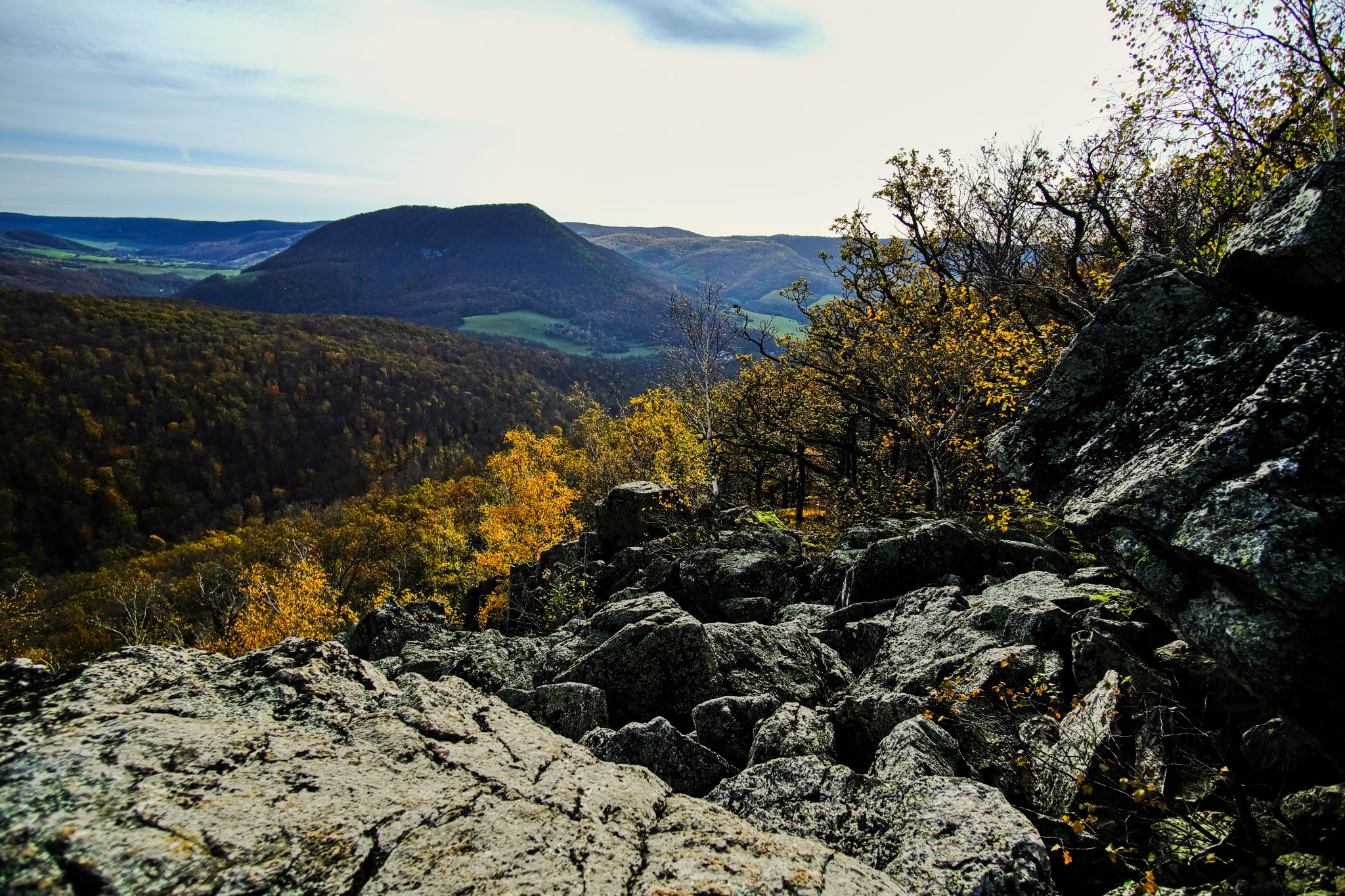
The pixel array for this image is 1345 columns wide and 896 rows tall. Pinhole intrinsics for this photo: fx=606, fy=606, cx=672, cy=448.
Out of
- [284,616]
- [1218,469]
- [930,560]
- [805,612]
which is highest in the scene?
[1218,469]

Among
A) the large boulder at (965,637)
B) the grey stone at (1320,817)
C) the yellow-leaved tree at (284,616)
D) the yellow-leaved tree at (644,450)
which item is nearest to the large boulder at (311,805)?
the grey stone at (1320,817)

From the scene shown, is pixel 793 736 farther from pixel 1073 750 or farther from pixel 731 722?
pixel 1073 750

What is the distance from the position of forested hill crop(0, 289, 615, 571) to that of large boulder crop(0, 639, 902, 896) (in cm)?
Answer: 15119

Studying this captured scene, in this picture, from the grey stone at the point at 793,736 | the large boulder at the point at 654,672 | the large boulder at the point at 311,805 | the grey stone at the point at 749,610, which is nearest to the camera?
the large boulder at the point at 311,805

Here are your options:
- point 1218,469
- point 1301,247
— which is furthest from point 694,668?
point 1301,247

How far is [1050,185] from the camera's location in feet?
89.2

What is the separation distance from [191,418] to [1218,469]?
192697mm

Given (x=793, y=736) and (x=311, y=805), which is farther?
(x=793, y=736)

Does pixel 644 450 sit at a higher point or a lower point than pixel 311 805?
lower

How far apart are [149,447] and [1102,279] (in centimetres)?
18637

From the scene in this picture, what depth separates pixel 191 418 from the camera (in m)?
152

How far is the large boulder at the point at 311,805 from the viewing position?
11.9 ft

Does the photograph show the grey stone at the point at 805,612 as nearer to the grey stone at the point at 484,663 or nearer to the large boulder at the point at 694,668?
the large boulder at the point at 694,668

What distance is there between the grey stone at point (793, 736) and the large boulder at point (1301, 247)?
636 centimetres
